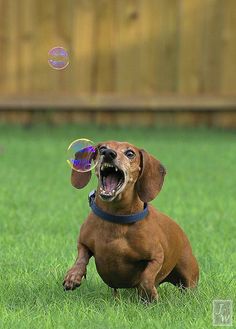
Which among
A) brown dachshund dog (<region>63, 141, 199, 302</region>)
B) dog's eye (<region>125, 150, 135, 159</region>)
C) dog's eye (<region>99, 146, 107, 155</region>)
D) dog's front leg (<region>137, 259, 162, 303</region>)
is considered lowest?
dog's front leg (<region>137, 259, 162, 303</region>)

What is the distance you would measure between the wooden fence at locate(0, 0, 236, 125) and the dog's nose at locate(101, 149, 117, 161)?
318 inches

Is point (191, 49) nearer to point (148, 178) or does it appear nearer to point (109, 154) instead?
point (148, 178)

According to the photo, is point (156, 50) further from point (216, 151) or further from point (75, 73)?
point (216, 151)

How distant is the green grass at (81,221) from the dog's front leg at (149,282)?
0.16 ft

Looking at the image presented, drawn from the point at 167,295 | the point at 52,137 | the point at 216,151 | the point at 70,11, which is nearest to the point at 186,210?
the point at 167,295

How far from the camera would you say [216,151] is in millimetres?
10938

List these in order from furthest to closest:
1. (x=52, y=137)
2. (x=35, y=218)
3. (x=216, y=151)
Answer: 1. (x=52, y=137)
2. (x=216, y=151)
3. (x=35, y=218)

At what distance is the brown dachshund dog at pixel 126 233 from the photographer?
4.26 m

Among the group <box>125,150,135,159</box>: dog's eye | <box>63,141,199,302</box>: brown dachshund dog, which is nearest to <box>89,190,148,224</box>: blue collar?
→ <box>63,141,199,302</box>: brown dachshund dog

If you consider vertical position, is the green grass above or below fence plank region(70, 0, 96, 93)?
below

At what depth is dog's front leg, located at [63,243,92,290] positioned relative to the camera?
13.9 feet

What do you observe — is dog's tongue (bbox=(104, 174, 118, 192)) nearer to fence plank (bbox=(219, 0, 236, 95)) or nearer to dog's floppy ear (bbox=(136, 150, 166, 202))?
dog's floppy ear (bbox=(136, 150, 166, 202))

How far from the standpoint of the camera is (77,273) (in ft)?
14.0

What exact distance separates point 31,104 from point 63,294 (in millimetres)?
7829
